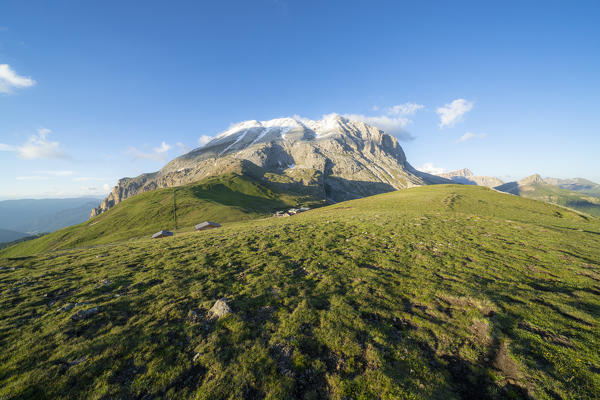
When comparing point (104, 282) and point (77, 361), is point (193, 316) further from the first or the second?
point (104, 282)

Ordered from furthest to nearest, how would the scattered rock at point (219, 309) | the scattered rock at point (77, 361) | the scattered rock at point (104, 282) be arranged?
1. the scattered rock at point (104, 282)
2. the scattered rock at point (219, 309)
3. the scattered rock at point (77, 361)

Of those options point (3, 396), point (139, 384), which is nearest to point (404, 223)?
point (139, 384)

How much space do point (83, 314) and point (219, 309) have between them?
25.2 feet

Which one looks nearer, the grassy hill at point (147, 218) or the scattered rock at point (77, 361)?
the scattered rock at point (77, 361)

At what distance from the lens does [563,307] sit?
11867 mm

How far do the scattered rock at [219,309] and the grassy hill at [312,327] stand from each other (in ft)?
1.39

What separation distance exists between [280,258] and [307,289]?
6.44 meters

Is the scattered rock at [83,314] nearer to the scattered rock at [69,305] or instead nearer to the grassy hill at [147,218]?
the scattered rock at [69,305]

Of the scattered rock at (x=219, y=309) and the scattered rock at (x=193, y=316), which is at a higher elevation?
the scattered rock at (x=219, y=309)

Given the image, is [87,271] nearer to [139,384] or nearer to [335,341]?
[139,384]

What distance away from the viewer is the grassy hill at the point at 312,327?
7816 mm

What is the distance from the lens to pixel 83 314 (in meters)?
11.6

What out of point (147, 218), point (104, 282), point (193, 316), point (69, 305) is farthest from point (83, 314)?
point (147, 218)

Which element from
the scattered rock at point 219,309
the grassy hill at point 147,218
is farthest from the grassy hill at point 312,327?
the grassy hill at point 147,218
